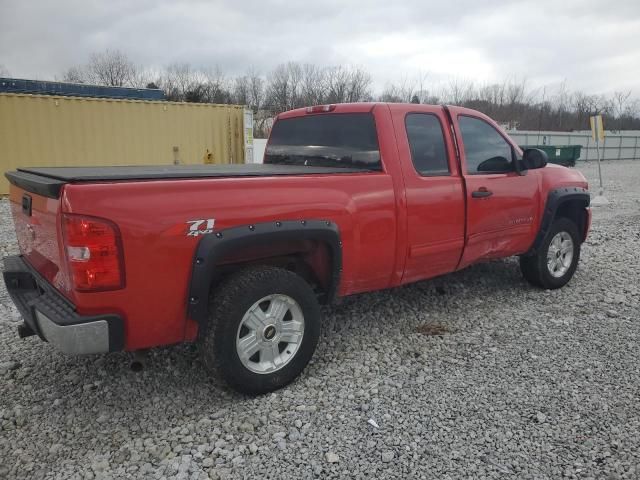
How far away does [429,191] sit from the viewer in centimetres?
365

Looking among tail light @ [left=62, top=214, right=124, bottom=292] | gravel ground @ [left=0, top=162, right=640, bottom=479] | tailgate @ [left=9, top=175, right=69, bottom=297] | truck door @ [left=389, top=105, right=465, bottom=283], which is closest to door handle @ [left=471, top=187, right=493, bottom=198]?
truck door @ [left=389, top=105, right=465, bottom=283]

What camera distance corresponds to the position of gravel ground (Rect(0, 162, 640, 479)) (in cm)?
240

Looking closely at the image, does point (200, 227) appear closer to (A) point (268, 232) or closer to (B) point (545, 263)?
(A) point (268, 232)

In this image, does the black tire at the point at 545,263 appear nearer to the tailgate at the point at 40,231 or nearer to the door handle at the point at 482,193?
the door handle at the point at 482,193

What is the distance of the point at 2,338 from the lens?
12.4 ft

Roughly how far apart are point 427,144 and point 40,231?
276cm

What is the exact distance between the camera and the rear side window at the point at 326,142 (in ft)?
11.8

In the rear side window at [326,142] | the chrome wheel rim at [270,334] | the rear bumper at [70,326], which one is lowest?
the chrome wheel rim at [270,334]

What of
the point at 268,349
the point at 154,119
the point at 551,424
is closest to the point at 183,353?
the point at 268,349

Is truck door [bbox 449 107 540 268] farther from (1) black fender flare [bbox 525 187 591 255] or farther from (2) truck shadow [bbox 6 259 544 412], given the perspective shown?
(2) truck shadow [bbox 6 259 544 412]

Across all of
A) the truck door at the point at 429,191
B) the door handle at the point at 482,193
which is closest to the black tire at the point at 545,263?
the door handle at the point at 482,193

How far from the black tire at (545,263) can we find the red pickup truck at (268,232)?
1.33ft

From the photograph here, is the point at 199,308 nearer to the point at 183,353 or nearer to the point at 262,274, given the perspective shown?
the point at 262,274

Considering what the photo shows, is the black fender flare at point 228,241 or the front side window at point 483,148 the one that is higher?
the front side window at point 483,148
